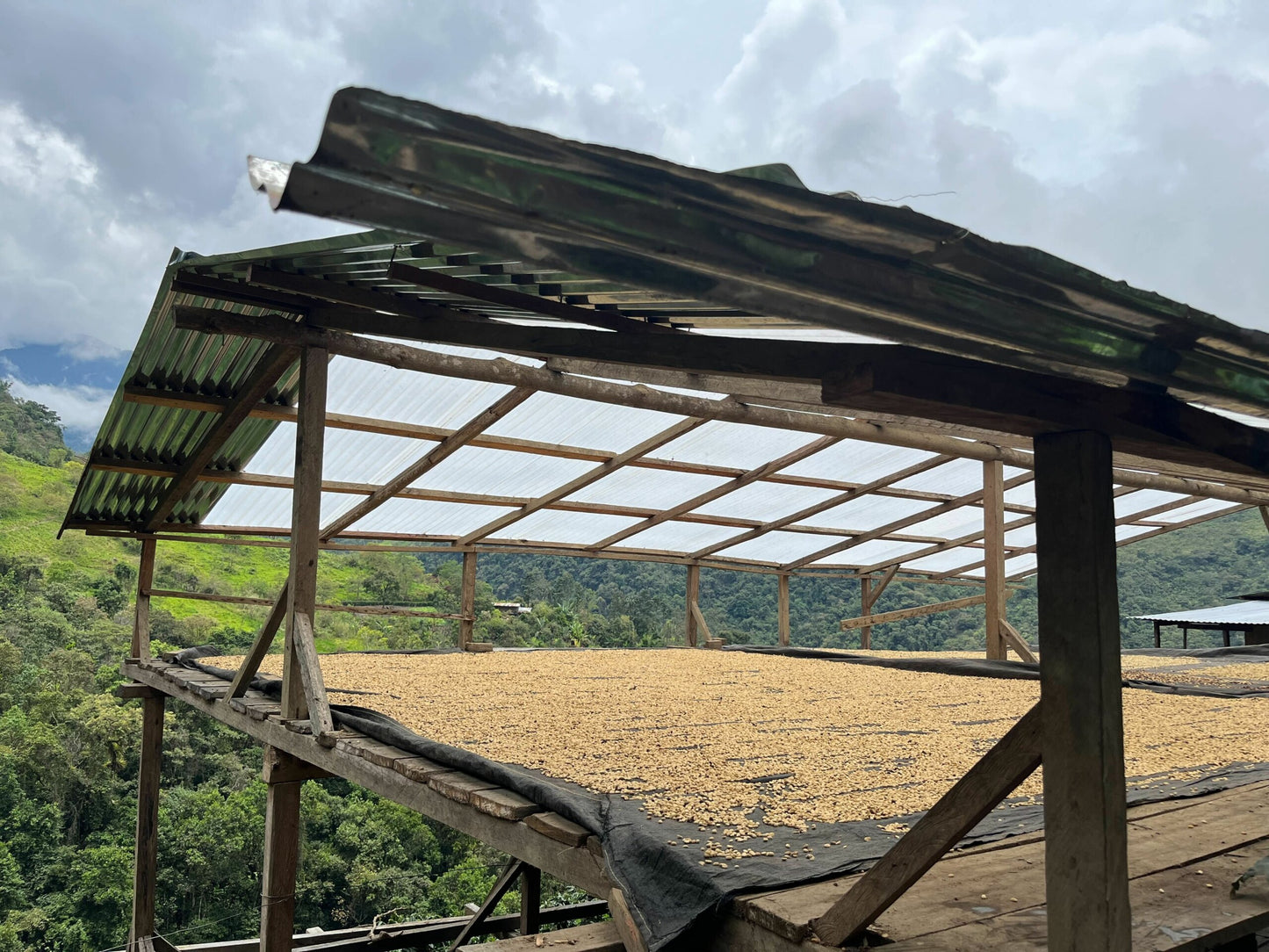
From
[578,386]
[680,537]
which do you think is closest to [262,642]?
[578,386]

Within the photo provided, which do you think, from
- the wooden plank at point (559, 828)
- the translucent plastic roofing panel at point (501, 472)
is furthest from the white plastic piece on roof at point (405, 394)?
the wooden plank at point (559, 828)

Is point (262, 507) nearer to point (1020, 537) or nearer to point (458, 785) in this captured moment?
point (458, 785)

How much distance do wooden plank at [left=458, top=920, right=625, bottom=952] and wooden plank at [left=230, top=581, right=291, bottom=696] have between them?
78.6 inches

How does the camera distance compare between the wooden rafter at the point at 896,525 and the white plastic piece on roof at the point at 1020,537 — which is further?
the white plastic piece on roof at the point at 1020,537

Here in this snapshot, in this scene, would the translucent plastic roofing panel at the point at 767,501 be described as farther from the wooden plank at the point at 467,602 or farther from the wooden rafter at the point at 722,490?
the wooden plank at the point at 467,602

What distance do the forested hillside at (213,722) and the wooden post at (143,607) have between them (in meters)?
5.68

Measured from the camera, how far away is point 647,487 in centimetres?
716

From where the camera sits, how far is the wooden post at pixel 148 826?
5.57 m

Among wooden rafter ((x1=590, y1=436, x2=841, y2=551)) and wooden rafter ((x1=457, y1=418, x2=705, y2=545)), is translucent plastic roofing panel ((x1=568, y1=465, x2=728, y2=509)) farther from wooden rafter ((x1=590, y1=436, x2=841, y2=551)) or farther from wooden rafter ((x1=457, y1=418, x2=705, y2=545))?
wooden rafter ((x1=457, y1=418, x2=705, y2=545))

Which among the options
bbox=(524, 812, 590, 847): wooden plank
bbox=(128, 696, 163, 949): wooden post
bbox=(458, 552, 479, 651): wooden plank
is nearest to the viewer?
bbox=(524, 812, 590, 847): wooden plank

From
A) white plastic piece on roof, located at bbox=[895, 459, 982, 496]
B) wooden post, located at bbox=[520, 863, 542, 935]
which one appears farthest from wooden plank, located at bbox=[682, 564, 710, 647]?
wooden post, located at bbox=[520, 863, 542, 935]

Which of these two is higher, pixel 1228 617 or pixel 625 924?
pixel 1228 617

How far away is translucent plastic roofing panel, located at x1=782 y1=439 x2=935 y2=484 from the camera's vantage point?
6.48 metres

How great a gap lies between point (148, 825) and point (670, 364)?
19.3 feet
